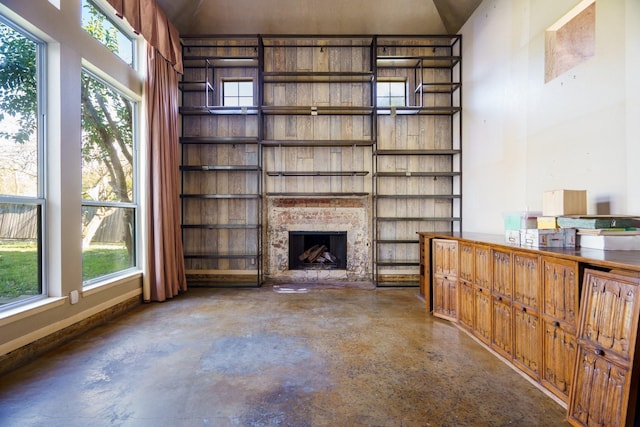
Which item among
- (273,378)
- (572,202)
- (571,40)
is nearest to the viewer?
(273,378)

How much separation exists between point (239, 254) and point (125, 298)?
162 cm

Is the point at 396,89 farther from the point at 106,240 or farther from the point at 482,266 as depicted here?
the point at 106,240

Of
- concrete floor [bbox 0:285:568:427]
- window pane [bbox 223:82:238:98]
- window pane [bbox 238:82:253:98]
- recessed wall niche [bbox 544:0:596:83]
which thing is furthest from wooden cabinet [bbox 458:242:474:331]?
window pane [bbox 223:82:238:98]

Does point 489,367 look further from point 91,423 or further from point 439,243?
point 91,423

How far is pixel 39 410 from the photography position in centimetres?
166

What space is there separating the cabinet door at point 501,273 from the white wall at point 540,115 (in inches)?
28.0

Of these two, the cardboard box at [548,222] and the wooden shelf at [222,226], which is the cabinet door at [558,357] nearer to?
the cardboard box at [548,222]

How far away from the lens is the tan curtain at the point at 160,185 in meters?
3.62

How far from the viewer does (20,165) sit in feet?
7.43

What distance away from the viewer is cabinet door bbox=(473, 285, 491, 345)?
94.9 inches

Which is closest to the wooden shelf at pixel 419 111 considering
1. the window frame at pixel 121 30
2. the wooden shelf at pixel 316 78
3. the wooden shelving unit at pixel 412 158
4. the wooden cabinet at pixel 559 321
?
the wooden shelving unit at pixel 412 158

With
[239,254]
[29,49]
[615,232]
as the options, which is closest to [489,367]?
[615,232]

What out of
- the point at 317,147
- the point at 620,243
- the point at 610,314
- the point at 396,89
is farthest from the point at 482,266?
the point at 396,89

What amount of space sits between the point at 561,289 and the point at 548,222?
0.68m
